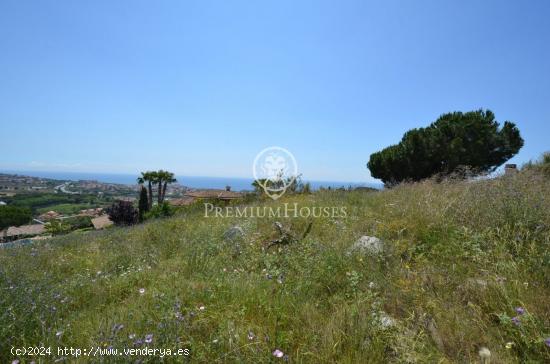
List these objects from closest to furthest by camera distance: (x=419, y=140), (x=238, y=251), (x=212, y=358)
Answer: (x=212, y=358), (x=238, y=251), (x=419, y=140)

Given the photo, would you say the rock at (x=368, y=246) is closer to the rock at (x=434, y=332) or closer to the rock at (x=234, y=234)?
the rock at (x=434, y=332)

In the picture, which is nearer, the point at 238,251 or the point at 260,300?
the point at 260,300

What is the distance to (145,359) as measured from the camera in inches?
64.7

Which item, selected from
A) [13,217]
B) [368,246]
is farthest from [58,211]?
[368,246]

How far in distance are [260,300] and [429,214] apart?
9.49ft

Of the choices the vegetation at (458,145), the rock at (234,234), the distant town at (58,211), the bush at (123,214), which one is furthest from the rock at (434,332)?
the bush at (123,214)

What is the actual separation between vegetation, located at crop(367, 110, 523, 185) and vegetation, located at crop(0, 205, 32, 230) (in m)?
37.6

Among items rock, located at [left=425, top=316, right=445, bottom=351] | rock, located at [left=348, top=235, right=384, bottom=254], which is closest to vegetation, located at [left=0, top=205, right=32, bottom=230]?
rock, located at [left=348, top=235, right=384, bottom=254]

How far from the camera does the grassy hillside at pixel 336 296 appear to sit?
1771 millimetres

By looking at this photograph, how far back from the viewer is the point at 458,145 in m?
13.1

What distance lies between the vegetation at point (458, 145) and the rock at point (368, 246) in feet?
33.1

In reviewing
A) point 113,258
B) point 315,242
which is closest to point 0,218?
point 113,258

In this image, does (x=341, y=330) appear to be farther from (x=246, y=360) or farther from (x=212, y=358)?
(x=212, y=358)

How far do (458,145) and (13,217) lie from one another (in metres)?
41.4
